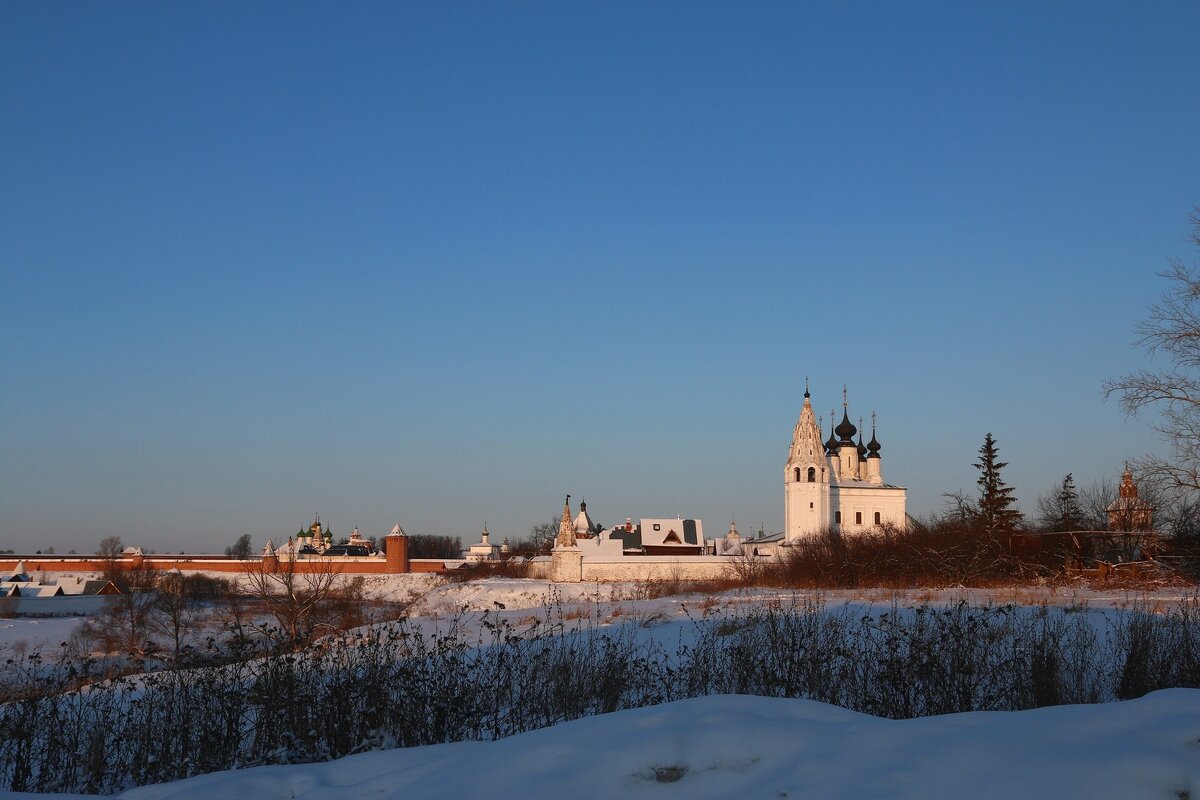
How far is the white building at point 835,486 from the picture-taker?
66.6 m

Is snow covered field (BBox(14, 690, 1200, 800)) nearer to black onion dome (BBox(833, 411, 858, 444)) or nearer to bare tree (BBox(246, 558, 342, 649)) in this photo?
bare tree (BBox(246, 558, 342, 649))

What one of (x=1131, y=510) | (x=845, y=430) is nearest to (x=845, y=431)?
(x=845, y=430)

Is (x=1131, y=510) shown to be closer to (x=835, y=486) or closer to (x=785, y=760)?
(x=785, y=760)

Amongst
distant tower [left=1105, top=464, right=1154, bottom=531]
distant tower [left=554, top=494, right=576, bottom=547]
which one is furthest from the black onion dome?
distant tower [left=1105, top=464, right=1154, bottom=531]

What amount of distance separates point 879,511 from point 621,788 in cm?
6844

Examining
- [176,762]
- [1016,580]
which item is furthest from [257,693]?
[1016,580]

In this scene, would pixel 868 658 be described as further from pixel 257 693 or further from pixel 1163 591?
pixel 1163 591

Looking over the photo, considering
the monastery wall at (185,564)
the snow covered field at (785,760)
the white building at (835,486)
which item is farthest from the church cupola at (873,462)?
the snow covered field at (785,760)

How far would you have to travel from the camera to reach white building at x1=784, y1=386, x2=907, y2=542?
66.6m

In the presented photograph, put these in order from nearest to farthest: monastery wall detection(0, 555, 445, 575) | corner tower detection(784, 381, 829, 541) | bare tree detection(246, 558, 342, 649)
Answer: bare tree detection(246, 558, 342, 649), corner tower detection(784, 381, 829, 541), monastery wall detection(0, 555, 445, 575)

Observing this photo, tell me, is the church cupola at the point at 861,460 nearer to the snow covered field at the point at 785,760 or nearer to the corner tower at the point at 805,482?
the corner tower at the point at 805,482

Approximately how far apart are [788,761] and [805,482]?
210 feet

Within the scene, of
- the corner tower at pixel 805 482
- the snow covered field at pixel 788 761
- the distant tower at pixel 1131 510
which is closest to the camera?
the snow covered field at pixel 788 761

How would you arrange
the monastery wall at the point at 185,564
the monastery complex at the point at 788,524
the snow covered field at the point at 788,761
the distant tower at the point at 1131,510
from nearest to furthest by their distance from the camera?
the snow covered field at the point at 788,761 < the distant tower at the point at 1131,510 < the monastery complex at the point at 788,524 < the monastery wall at the point at 185,564
